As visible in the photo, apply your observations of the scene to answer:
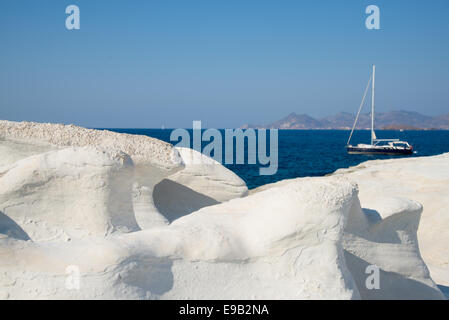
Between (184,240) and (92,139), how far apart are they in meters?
3.27

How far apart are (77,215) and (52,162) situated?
61cm

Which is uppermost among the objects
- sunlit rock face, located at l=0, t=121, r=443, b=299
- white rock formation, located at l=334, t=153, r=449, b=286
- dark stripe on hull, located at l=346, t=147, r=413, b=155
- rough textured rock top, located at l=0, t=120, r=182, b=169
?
rough textured rock top, located at l=0, t=120, r=182, b=169

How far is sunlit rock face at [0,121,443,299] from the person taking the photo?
3186 millimetres

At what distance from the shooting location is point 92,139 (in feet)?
20.9

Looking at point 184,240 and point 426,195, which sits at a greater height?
point 184,240

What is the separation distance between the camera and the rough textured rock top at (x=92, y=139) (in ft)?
19.4

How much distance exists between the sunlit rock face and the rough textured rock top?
30 millimetres

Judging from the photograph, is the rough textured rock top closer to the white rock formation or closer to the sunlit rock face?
the sunlit rock face
